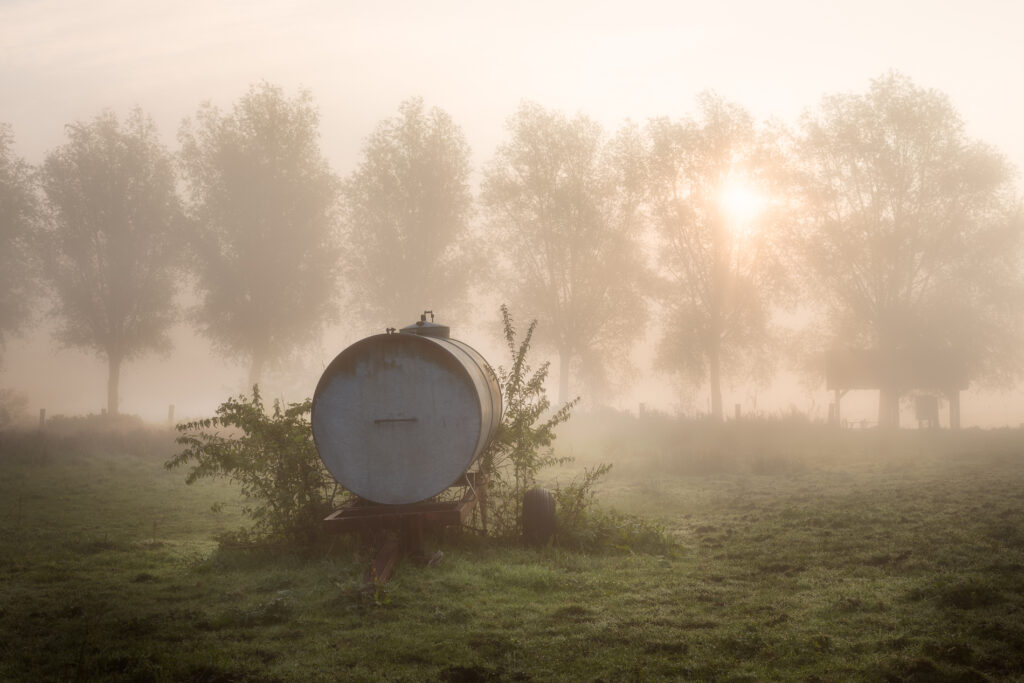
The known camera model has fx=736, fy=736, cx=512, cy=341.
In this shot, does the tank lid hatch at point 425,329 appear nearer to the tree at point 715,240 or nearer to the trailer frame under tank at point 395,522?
the trailer frame under tank at point 395,522

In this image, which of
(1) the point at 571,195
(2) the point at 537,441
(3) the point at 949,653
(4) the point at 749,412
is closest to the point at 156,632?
(2) the point at 537,441

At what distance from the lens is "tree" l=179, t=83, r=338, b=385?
33812 millimetres

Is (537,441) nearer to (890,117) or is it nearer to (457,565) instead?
(457,565)

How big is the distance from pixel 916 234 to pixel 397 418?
1210 inches

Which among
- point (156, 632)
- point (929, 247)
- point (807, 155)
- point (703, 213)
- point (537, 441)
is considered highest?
point (807, 155)

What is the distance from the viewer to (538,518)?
1115 centimetres

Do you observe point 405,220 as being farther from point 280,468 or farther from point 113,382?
point 280,468

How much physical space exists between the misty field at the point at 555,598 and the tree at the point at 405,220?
21.6 m

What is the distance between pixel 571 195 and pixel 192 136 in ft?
60.4

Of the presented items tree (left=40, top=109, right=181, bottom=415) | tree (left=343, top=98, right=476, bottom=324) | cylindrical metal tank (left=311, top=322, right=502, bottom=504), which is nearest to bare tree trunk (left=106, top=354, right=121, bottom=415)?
tree (left=40, top=109, right=181, bottom=415)

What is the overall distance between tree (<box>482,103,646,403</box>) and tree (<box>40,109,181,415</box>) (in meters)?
Answer: 16.7

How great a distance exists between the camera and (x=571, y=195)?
3638 centimetres

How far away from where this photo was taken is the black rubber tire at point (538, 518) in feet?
36.5

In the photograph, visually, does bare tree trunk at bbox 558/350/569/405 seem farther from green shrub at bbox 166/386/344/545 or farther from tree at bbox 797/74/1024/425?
green shrub at bbox 166/386/344/545
